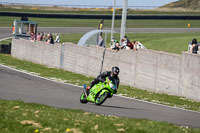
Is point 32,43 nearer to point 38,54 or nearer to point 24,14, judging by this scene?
point 38,54

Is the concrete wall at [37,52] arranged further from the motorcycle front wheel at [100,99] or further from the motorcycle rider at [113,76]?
the motorcycle rider at [113,76]

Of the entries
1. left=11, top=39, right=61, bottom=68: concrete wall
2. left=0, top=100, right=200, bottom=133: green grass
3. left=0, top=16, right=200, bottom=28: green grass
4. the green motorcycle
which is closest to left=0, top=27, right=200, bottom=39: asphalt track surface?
left=0, top=16, right=200, bottom=28: green grass

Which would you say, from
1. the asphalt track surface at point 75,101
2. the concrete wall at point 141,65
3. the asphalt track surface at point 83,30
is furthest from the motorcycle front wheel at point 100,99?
the asphalt track surface at point 83,30

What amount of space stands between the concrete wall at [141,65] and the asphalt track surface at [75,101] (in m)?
3.11

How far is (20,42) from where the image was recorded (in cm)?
3666

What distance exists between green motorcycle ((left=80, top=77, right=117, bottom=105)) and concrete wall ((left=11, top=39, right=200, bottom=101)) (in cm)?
594

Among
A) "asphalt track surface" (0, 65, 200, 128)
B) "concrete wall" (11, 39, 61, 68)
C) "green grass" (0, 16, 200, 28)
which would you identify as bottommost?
"asphalt track surface" (0, 65, 200, 128)

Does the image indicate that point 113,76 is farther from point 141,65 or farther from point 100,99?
point 141,65

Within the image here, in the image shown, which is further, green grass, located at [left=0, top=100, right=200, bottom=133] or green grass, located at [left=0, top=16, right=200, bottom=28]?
green grass, located at [left=0, top=16, right=200, bottom=28]

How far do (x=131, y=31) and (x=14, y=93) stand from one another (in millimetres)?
37011

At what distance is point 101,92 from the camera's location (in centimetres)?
1503

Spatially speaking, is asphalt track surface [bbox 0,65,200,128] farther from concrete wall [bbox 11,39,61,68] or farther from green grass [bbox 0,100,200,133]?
concrete wall [bbox 11,39,61,68]

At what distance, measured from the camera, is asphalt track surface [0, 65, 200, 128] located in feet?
47.0

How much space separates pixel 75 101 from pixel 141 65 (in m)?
7.03
